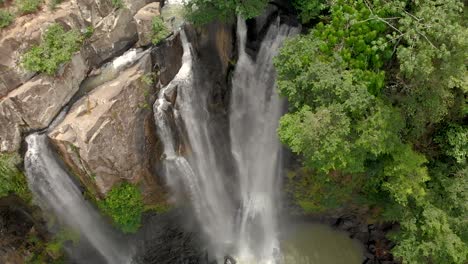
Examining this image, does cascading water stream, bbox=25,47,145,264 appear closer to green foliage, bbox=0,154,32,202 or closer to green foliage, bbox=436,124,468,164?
green foliage, bbox=0,154,32,202

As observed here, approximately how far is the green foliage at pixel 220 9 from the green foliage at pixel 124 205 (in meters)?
7.55

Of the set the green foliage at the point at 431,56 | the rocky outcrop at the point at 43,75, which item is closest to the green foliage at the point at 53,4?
the rocky outcrop at the point at 43,75

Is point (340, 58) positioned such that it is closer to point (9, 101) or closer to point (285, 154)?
point (285, 154)

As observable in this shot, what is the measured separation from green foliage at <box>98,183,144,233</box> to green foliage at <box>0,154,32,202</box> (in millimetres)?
3064

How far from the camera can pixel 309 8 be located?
13.4 m

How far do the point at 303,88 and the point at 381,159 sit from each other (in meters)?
4.43

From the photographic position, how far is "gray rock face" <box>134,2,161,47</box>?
1497 centimetres

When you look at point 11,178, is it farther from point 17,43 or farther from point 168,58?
point 168,58

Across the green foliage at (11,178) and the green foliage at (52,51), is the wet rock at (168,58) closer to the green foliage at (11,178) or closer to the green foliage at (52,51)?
the green foliage at (52,51)

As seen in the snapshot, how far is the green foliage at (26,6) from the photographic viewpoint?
14.2 meters

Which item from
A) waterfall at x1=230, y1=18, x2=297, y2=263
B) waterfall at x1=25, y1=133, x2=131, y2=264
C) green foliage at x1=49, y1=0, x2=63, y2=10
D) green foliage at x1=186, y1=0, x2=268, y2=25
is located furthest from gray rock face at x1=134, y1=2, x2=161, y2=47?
waterfall at x1=25, y1=133, x2=131, y2=264

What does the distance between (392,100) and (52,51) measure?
41.4 ft

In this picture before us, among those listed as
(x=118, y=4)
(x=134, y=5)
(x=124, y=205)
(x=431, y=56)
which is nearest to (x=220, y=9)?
(x=134, y=5)

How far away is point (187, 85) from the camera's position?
15.8m
